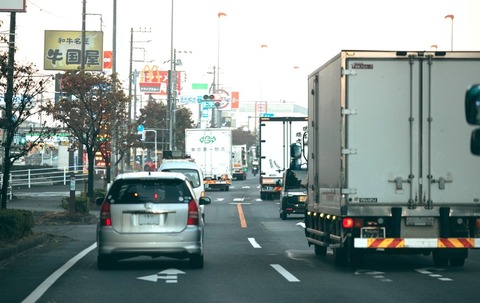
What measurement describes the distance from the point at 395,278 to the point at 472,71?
11.6ft

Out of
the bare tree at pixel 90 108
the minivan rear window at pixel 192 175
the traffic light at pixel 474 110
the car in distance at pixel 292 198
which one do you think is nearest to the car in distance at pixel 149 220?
the traffic light at pixel 474 110

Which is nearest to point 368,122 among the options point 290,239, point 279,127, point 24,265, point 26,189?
point 24,265

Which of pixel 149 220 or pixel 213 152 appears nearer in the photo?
pixel 149 220

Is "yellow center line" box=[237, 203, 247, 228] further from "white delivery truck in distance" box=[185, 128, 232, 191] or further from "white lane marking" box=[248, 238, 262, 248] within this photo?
"white delivery truck in distance" box=[185, 128, 232, 191]

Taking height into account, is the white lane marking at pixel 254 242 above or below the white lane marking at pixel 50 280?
below

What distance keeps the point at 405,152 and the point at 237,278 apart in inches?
132

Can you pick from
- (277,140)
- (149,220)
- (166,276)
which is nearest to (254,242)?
(149,220)

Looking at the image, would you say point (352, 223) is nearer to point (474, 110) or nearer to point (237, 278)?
point (237, 278)

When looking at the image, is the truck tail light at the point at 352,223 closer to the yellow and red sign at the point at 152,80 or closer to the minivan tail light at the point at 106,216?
the minivan tail light at the point at 106,216

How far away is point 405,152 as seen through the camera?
17.1m

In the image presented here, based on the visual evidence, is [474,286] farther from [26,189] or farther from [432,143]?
[26,189]

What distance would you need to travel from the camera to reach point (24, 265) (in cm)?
1908

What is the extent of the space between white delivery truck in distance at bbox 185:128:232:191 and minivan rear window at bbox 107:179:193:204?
48761mm

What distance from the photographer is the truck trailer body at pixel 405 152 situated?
55.6ft
